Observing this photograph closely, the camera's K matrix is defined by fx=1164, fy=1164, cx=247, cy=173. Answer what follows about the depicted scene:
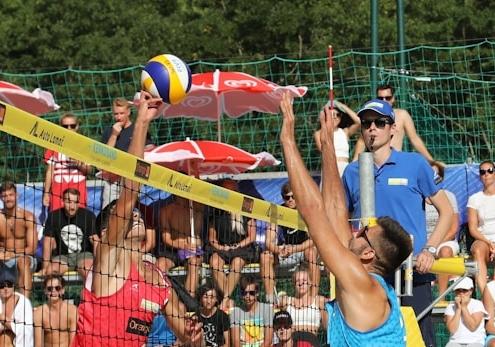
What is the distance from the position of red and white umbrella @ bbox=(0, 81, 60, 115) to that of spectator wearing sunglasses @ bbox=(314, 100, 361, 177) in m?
2.85

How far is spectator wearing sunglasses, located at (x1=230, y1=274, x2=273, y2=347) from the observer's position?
30.1 feet

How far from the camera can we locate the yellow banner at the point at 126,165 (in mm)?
5789

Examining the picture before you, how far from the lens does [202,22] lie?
26.5 m

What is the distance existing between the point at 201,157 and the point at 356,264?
6.81 meters

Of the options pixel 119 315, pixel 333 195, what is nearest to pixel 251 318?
pixel 119 315

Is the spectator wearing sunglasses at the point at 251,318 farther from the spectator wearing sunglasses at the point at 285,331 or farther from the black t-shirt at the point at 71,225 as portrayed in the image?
the black t-shirt at the point at 71,225

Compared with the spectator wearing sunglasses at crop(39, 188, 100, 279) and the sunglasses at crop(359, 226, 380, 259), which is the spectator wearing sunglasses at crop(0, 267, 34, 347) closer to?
the spectator wearing sunglasses at crop(39, 188, 100, 279)

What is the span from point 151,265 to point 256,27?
63.8 feet

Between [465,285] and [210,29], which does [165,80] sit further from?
[210,29]

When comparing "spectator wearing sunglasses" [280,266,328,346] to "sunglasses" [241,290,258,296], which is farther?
"sunglasses" [241,290,258,296]

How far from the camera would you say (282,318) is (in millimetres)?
8953

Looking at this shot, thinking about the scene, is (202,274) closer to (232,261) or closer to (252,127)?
(232,261)

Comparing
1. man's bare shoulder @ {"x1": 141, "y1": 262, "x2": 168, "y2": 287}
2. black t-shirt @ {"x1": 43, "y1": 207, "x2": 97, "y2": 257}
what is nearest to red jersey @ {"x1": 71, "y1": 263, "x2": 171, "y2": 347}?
man's bare shoulder @ {"x1": 141, "y1": 262, "x2": 168, "y2": 287}

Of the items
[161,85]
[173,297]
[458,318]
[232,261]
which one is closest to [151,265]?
[173,297]
